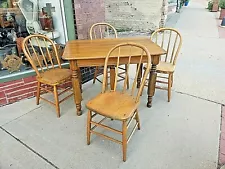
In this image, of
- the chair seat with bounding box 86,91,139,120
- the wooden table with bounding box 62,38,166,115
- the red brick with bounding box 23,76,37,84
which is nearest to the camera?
the chair seat with bounding box 86,91,139,120

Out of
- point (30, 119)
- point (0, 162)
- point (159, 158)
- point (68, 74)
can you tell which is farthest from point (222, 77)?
point (0, 162)

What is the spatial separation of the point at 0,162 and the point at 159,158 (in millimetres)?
1398

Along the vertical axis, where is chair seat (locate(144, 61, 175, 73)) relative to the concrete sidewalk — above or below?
above

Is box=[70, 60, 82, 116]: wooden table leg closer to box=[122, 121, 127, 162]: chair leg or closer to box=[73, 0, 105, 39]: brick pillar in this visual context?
box=[122, 121, 127, 162]: chair leg

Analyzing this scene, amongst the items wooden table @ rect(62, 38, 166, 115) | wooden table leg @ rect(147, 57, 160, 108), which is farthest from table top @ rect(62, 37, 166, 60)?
wooden table leg @ rect(147, 57, 160, 108)

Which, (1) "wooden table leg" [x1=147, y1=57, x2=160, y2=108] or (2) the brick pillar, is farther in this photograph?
(2) the brick pillar

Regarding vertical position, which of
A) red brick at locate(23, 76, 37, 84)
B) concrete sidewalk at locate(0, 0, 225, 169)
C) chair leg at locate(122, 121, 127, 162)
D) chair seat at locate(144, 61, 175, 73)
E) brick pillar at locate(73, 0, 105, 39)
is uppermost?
brick pillar at locate(73, 0, 105, 39)

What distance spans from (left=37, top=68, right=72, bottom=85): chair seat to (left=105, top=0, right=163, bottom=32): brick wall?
459cm

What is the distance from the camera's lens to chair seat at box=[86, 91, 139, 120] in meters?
1.63

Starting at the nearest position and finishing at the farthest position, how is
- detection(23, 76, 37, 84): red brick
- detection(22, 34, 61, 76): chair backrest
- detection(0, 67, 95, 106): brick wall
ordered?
detection(22, 34, 61, 76): chair backrest → detection(0, 67, 95, 106): brick wall → detection(23, 76, 37, 84): red brick

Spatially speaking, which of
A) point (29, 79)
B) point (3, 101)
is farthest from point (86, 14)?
point (3, 101)

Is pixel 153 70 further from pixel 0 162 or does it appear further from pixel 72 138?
pixel 0 162

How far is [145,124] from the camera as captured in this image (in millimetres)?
2209

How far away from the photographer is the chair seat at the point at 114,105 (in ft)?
5.35
